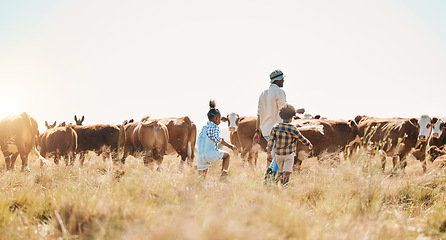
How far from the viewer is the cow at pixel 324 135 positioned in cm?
765

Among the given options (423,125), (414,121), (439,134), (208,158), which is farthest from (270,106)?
(439,134)

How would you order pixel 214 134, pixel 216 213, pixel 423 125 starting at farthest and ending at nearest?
1. pixel 423 125
2. pixel 214 134
3. pixel 216 213

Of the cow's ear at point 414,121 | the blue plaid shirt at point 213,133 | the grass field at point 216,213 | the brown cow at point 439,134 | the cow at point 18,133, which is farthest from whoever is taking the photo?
the brown cow at point 439,134

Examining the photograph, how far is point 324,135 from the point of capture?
8.16 m

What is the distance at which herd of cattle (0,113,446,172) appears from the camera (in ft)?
27.5

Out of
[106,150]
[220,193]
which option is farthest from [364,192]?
[106,150]

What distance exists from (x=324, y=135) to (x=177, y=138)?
5.41 meters

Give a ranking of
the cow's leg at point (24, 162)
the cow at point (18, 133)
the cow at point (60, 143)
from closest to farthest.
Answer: the cow's leg at point (24, 162)
the cow at point (18, 133)
the cow at point (60, 143)

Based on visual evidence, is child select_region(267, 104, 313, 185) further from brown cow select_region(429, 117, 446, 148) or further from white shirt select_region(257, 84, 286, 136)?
brown cow select_region(429, 117, 446, 148)

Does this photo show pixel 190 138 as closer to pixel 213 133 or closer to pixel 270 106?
pixel 213 133

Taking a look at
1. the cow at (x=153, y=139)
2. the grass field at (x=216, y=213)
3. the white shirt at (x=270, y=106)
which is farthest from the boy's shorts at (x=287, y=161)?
the cow at (x=153, y=139)

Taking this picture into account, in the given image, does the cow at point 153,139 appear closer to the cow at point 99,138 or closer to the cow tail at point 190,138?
the cow tail at point 190,138

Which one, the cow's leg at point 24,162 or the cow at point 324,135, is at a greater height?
the cow at point 324,135

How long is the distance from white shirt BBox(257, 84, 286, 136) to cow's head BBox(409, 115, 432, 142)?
5.41 m
